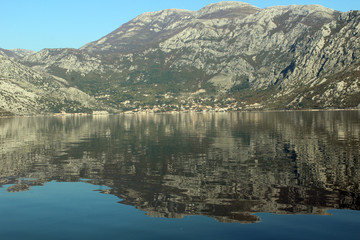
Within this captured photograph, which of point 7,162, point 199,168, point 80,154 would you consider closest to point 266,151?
point 199,168

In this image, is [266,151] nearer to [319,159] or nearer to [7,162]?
[319,159]

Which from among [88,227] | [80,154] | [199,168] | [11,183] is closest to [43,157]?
[80,154]

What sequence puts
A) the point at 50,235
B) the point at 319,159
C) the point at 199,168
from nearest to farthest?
the point at 50,235
the point at 199,168
the point at 319,159

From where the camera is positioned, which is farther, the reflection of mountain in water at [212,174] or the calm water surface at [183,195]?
the reflection of mountain in water at [212,174]

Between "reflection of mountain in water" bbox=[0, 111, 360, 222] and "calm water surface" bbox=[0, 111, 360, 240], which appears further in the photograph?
"reflection of mountain in water" bbox=[0, 111, 360, 222]

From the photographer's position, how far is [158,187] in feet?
143

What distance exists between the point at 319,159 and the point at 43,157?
5429 centimetres

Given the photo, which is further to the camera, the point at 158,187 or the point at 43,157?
the point at 43,157

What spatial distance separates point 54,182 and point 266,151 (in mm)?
43969

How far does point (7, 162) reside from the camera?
210 feet

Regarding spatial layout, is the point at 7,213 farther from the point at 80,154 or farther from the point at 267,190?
the point at 80,154

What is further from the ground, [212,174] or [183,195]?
[212,174]

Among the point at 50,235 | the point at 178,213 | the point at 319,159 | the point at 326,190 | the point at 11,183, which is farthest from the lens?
the point at 319,159

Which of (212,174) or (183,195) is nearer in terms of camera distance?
(183,195)
